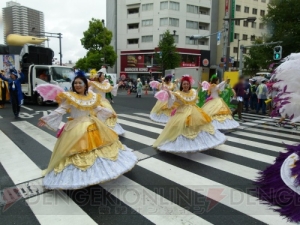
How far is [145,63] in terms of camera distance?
4031 cm

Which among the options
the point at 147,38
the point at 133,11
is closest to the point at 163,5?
the point at 147,38

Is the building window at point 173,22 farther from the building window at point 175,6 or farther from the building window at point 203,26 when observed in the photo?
the building window at point 203,26

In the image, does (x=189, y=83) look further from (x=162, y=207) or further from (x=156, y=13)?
(x=156, y=13)

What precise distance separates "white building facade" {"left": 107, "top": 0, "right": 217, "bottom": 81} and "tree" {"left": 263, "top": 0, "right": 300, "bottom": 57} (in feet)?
57.8

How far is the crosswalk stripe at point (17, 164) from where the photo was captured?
4309 mm

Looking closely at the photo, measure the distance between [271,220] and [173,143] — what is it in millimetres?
2499

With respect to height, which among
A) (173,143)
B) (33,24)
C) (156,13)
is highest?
(156,13)

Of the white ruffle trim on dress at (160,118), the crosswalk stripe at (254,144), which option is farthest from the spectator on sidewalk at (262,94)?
the crosswalk stripe at (254,144)

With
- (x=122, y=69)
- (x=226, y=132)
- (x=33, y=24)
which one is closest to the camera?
(x=226, y=132)

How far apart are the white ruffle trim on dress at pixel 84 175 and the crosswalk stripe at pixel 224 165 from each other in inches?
79.2

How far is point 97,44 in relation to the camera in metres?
35.6

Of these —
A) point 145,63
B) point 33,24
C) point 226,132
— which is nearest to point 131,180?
point 226,132

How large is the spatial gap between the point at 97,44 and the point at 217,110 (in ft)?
100

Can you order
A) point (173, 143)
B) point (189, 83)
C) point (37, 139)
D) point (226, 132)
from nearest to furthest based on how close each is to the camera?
point (173, 143)
point (189, 83)
point (37, 139)
point (226, 132)
